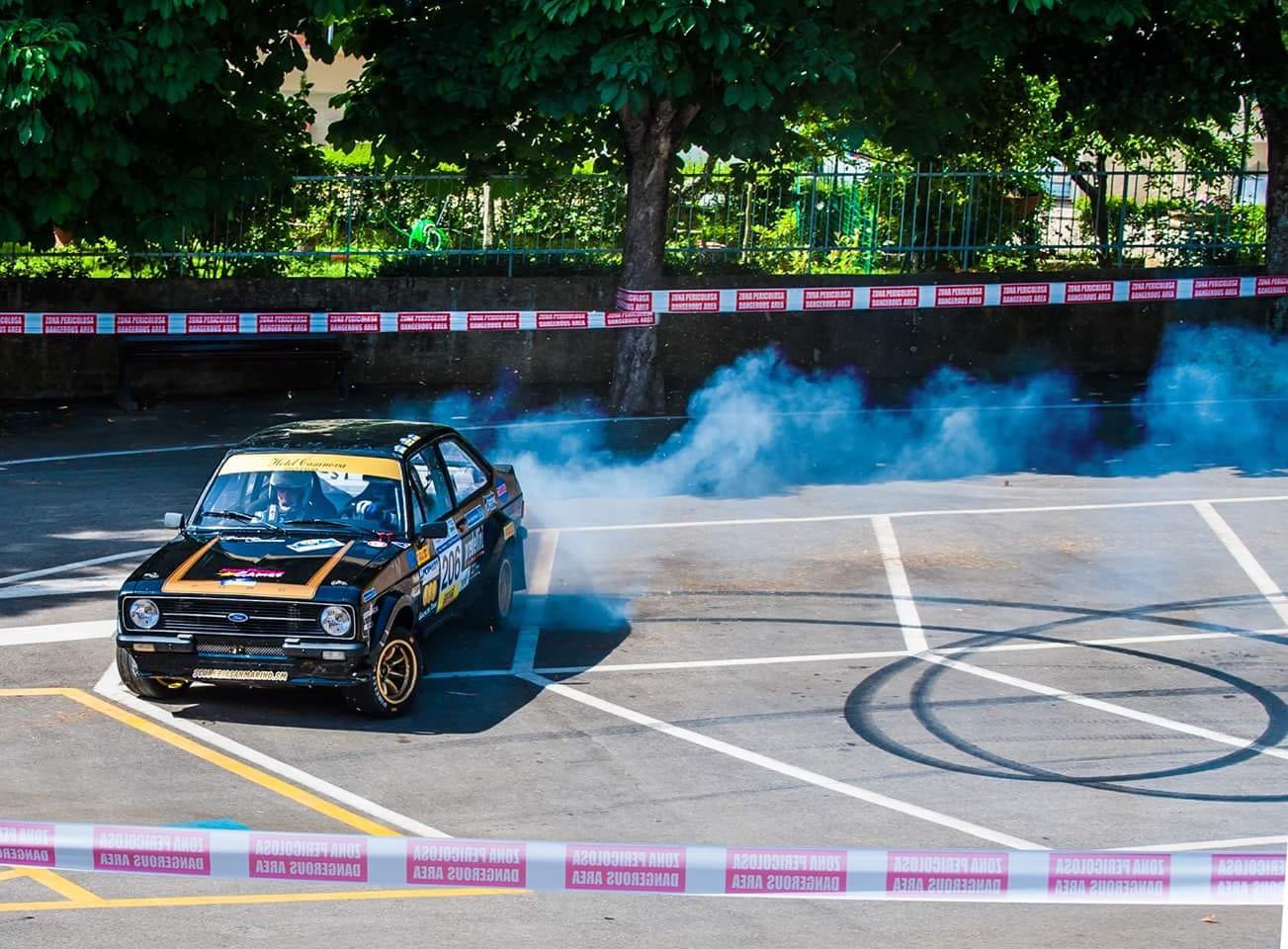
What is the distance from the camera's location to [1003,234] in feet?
82.4

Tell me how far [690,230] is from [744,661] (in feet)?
42.0

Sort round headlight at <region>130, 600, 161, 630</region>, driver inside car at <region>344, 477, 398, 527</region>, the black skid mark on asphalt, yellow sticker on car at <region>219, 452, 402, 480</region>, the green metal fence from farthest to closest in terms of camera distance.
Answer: the green metal fence < yellow sticker on car at <region>219, 452, 402, 480</region> < driver inside car at <region>344, 477, 398, 527</region> < round headlight at <region>130, 600, 161, 630</region> < the black skid mark on asphalt

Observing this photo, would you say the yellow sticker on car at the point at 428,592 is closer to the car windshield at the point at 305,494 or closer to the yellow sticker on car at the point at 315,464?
the car windshield at the point at 305,494

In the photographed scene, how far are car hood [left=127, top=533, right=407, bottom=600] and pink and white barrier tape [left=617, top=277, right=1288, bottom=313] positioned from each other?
1075cm

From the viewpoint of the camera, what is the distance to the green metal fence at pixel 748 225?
2234 centimetres

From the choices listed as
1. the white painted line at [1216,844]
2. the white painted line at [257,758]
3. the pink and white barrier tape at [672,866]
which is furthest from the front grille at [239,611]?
the white painted line at [1216,844]

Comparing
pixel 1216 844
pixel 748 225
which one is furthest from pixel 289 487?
pixel 748 225

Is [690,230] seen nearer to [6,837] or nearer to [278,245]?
[278,245]

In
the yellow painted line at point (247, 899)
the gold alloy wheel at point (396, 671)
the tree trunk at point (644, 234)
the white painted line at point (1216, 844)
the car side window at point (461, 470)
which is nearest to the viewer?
the yellow painted line at point (247, 899)

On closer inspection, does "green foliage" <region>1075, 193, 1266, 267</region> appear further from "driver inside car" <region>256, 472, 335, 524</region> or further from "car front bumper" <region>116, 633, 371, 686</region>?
"car front bumper" <region>116, 633, 371, 686</region>

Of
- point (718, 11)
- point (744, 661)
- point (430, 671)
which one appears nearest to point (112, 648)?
→ point (430, 671)

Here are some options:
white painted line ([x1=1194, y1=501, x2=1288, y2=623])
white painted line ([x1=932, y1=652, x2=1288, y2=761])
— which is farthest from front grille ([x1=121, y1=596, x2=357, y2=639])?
white painted line ([x1=1194, y1=501, x2=1288, y2=623])

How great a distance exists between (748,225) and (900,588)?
1092cm

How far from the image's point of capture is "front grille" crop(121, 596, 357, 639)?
10.1m
